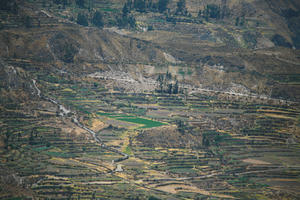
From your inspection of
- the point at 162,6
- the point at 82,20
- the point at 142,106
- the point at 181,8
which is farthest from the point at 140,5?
the point at 142,106

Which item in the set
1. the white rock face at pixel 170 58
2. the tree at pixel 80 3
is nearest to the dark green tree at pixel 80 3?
the tree at pixel 80 3

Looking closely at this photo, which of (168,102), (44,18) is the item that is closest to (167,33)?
(44,18)

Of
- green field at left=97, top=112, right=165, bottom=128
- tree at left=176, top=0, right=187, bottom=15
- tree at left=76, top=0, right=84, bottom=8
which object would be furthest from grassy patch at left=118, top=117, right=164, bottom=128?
tree at left=176, top=0, right=187, bottom=15

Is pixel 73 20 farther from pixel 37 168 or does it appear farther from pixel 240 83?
pixel 37 168

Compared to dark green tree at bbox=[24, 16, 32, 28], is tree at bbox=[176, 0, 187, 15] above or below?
above

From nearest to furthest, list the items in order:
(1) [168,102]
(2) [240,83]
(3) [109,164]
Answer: (3) [109,164] < (1) [168,102] < (2) [240,83]

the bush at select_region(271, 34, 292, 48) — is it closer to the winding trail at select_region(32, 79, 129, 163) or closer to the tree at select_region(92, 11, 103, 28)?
the tree at select_region(92, 11, 103, 28)

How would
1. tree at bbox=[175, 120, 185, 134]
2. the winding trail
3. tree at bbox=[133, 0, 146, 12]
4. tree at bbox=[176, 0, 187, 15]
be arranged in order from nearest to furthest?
1. the winding trail
2. tree at bbox=[175, 120, 185, 134]
3. tree at bbox=[133, 0, 146, 12]
4. tree at bbox=[176, 0, 187, 15]
